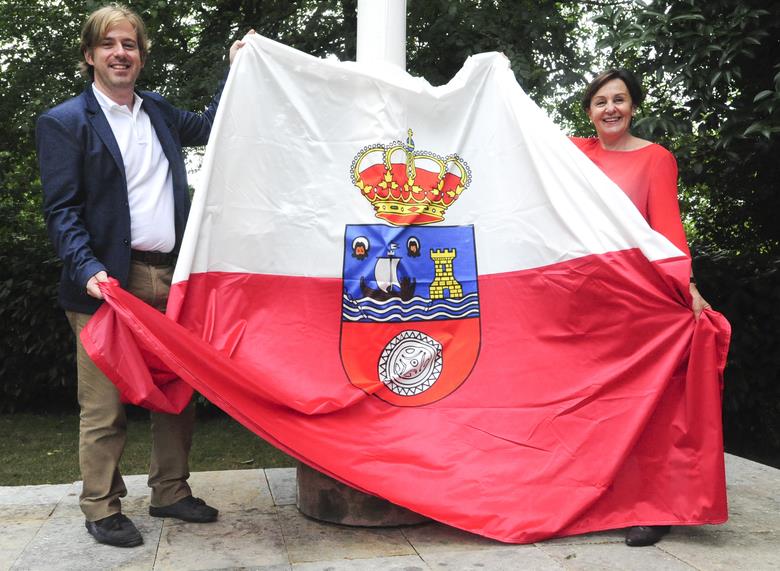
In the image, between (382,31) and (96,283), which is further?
(382,31)

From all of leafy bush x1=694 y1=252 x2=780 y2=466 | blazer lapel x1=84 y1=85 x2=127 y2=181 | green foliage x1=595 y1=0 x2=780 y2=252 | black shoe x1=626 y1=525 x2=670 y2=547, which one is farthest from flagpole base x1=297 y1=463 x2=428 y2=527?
leafy bush x1=694 y1=252 x2=780 y2=466

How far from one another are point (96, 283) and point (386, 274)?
4.23 ft

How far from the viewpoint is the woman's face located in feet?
13.3

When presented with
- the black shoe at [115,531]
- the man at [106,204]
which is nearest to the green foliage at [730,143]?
the man at [106,204]

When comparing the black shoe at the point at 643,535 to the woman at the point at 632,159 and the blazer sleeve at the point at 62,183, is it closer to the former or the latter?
the woman at the point at 632,159

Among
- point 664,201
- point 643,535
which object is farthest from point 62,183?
point 643,535

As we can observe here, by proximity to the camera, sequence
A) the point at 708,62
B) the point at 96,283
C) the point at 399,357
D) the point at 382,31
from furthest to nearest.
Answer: the point at 708,62 < the point at 382,31 < the point at 399,357 < the point at 96,283

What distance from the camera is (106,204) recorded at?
3.66 meters

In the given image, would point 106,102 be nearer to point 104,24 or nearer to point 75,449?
point 104,24

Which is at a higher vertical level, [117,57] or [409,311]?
[117,57]

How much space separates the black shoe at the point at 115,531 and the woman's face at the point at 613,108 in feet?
9.61

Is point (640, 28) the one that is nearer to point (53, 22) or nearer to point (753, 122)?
point (753, 122)

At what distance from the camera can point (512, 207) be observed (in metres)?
3.97

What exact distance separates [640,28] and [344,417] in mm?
2584
